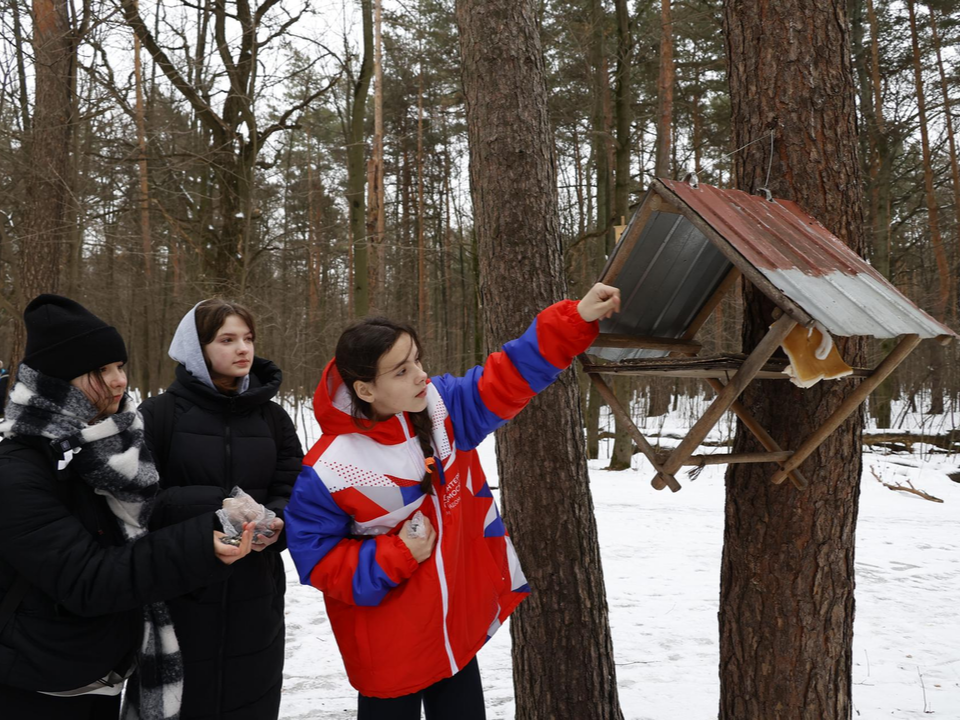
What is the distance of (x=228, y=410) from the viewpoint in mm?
2221

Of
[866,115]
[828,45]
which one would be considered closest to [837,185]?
[828,45]

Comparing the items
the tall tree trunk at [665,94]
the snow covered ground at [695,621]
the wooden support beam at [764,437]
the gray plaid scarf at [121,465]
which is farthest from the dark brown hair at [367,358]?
the tall tree trunk at [665,94]

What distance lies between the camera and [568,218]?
1677 centimetres

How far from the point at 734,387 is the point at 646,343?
2.21 ft

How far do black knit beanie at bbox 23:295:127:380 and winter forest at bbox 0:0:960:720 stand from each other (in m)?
1.57

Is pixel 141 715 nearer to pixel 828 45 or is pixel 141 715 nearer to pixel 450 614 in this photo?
pixel 450 614

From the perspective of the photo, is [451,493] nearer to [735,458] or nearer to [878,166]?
[735,458]

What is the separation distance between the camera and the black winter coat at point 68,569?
163cm

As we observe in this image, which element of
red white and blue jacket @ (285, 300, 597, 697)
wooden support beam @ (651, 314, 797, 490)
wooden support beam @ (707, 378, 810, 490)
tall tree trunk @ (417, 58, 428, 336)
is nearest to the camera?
wooden support beam @ (651, 314, 797, 490)

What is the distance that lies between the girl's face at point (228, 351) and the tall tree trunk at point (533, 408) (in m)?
1.13

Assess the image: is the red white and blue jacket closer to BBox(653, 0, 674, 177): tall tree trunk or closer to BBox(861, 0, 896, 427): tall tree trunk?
BBox(653, 0, 674, 177): tall tree trunk

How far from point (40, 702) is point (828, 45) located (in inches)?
118

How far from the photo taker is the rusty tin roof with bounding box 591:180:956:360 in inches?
67.9

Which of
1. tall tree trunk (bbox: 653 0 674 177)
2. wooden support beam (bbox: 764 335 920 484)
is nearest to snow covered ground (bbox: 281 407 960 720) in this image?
wooden support beam (bbox: 764 335 920 484)
